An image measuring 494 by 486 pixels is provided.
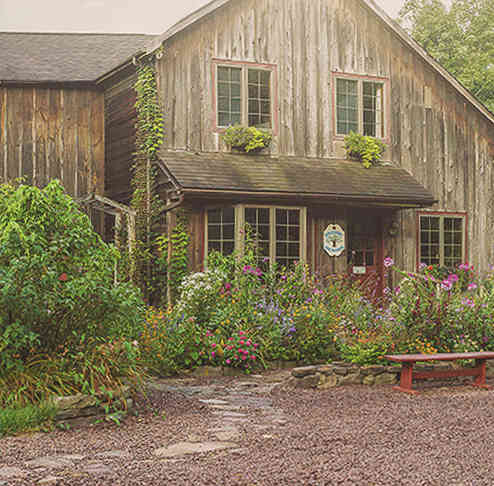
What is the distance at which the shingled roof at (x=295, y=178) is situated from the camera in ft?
44.0

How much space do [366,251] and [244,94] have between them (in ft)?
13.9

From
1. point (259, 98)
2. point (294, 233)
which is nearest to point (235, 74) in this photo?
point (259, 98)

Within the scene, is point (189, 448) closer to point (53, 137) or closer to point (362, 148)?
point (362, 148)

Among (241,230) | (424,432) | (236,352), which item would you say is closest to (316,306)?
(236,352)

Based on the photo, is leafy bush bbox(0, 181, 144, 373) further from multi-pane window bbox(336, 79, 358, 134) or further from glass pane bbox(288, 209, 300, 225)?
multi-pane window bbox(336, 79, 358, 134)

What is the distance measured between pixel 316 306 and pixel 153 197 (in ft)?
15.4

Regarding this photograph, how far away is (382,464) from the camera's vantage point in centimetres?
542

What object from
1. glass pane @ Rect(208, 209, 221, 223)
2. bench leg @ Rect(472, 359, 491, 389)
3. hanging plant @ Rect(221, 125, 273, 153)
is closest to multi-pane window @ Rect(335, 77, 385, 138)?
hanging plant @ Rect(221, 125, 273, 153)

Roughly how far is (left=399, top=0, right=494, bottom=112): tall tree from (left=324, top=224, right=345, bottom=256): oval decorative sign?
14882 mm

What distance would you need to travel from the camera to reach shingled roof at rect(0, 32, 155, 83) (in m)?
16.6

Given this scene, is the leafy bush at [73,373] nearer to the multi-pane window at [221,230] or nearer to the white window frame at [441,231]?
the multi-pane window at [221,230]

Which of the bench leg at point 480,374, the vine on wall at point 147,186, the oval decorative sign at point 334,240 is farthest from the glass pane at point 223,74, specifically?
the bench leg at point 480,374

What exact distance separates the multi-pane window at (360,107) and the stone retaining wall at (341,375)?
24.4 feet

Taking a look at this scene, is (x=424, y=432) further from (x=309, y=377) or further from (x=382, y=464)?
(x=309, y=377)
